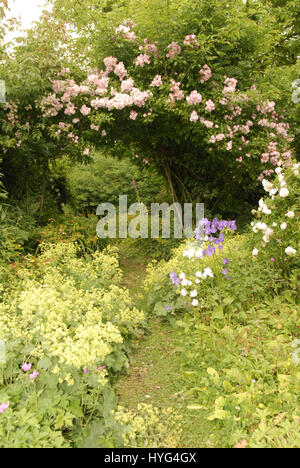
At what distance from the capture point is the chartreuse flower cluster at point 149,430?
7.65 feet

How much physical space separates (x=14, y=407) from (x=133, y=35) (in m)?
5.32

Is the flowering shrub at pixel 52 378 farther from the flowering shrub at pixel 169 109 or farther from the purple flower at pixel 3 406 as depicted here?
the flowering shrub at pixel 169 109

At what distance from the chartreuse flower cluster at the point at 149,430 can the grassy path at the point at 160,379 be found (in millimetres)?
96

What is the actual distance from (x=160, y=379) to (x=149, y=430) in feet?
2.27

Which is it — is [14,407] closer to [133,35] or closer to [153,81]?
[153,81]

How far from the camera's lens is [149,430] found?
2.49 m

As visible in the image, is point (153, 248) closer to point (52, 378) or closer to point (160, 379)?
point (160, 379)

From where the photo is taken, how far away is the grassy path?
2.57 meters

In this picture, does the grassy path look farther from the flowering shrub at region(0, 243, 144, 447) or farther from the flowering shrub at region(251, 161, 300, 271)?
the flowering shrub at region(251, 161, 300, 271)

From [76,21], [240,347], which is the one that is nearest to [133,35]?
[76,21]

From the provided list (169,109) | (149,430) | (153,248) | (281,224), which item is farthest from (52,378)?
(153,248)

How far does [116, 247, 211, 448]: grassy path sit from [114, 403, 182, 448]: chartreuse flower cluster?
0.31 ft

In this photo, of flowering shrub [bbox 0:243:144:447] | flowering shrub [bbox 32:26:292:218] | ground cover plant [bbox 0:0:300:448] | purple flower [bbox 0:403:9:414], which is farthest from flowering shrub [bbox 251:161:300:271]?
purple flower [bbox 0:403:9:414]

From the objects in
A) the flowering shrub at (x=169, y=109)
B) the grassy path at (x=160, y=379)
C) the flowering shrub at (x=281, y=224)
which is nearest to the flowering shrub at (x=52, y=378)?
the grassy path at (x=160, y=379)
